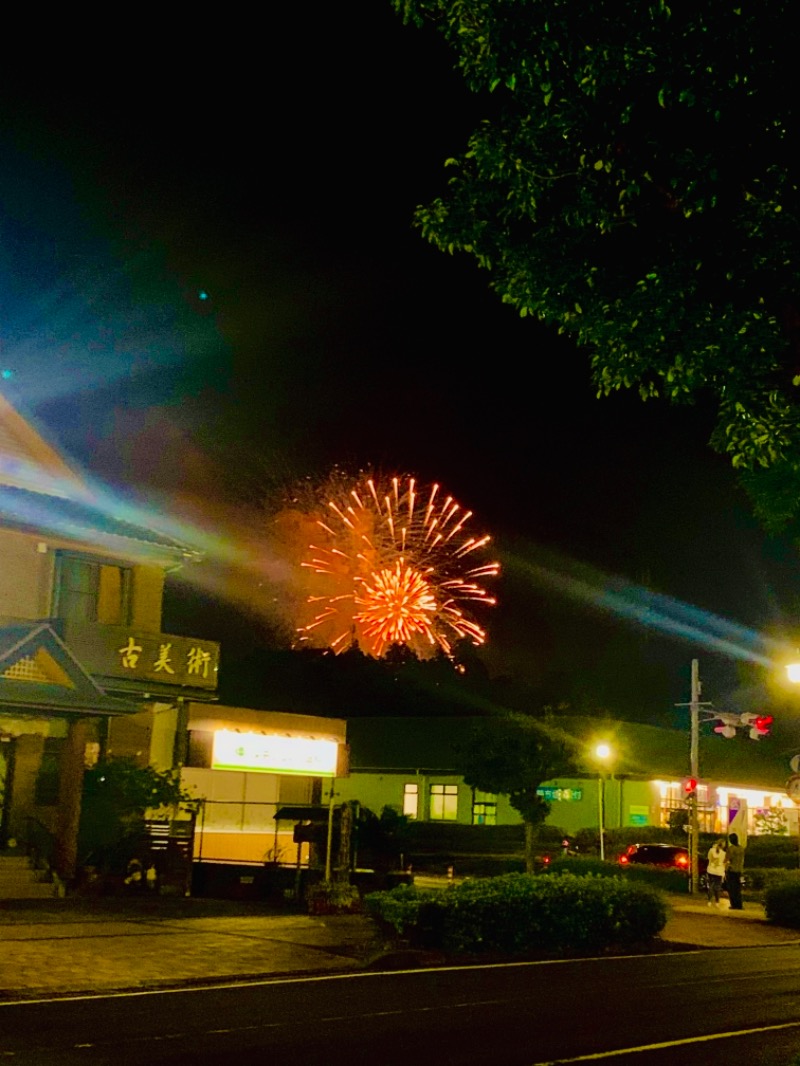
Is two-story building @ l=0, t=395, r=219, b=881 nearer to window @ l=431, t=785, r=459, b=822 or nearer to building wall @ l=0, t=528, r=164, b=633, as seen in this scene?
building wall @ l=0, t=528, r=164, b=633

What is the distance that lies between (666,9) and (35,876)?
18.1 meters

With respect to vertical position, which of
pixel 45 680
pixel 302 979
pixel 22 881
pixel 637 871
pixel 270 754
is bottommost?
pixel 302 979

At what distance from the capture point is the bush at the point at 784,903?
2442 centimetres

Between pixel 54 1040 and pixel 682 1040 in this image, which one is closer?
pixel 54 1040

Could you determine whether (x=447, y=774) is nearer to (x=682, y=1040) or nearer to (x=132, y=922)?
(x=132, y=922)

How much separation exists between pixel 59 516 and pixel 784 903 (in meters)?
16.8

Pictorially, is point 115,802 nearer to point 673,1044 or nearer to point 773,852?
point 673,1044

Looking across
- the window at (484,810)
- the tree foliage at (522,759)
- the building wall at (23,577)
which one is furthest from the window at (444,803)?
the building wall at (23,577)

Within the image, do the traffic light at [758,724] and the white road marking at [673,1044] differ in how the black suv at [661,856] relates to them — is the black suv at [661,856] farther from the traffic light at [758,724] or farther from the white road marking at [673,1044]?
the white road marking at [673,1044]

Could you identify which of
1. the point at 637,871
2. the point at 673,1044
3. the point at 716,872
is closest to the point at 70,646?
the point at 716,872

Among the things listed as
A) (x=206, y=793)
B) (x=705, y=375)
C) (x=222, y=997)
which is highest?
(x=705, y=375)

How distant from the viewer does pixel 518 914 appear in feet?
57.5

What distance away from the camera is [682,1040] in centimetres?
1091

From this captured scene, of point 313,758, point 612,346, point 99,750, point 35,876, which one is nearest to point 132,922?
point 35,876
